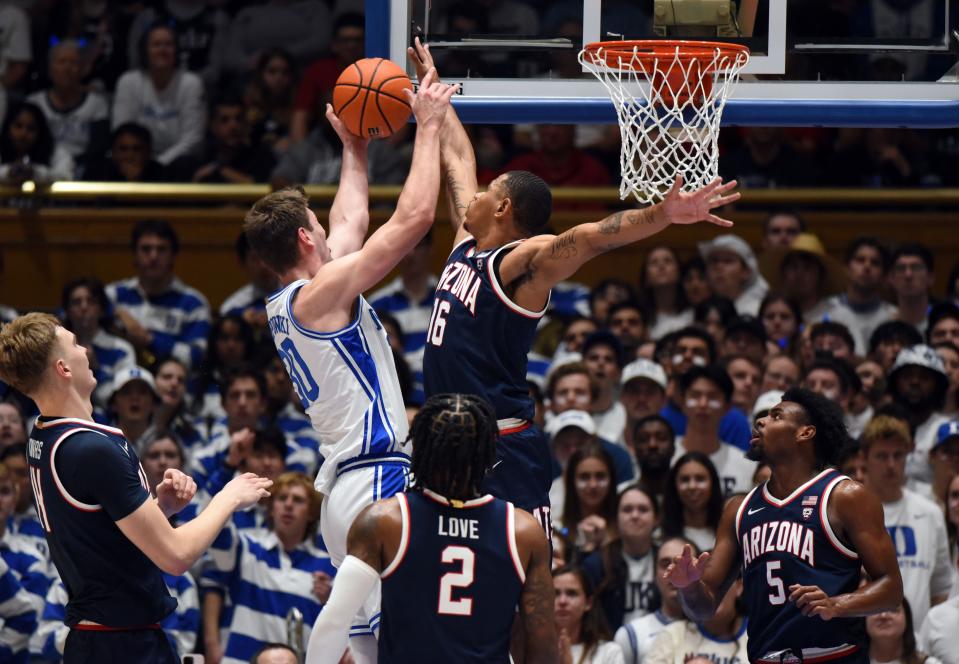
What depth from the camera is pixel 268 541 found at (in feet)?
29.7

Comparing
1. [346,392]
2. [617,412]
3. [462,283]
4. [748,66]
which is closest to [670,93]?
[748,66]

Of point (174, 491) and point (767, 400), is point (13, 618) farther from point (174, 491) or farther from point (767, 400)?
point (767, 400)

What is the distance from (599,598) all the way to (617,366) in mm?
2057

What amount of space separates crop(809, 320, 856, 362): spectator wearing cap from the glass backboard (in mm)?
3130

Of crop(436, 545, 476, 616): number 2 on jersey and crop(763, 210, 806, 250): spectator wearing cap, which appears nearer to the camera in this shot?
crop(436, 545, 476, 616): number 2 on jersey

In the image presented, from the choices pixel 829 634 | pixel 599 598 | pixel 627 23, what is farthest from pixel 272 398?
pixel 829 634

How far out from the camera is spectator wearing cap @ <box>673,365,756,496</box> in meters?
9.49

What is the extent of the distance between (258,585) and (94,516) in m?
3.40

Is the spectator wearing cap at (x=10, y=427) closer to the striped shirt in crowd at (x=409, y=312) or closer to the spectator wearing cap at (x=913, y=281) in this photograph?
the striped shirt in crowd at (x=409, y=312)

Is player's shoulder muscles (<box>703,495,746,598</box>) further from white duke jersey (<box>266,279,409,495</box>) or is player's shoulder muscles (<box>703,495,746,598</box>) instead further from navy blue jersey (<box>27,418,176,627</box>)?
navy blue jersey (<box>27,418,176,627</box>)

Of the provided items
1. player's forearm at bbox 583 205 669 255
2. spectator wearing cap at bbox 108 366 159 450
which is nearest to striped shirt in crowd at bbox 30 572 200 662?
spectator wearing cap at bbox 108 366 159 450

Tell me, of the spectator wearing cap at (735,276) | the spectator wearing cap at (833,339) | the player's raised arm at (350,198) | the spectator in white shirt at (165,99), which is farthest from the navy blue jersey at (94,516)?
the spectator in white shirt at (165,99)

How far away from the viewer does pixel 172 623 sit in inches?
346

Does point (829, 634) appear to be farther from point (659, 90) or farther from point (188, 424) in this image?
point (188, 424)
